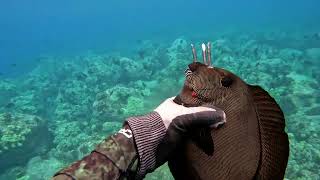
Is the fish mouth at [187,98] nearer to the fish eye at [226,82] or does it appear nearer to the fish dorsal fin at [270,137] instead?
the fish eye at [226,82]

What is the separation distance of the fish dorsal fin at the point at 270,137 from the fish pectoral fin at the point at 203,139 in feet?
0.77

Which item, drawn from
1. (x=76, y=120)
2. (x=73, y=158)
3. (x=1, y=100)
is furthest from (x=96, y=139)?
(x=1, y=100)

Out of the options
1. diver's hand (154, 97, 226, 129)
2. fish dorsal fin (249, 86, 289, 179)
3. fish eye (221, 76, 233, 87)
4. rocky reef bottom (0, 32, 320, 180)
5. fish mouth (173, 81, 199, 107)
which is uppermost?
fish eye (221, 76, 233, 87)

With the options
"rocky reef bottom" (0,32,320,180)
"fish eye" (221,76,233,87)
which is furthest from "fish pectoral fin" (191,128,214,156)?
"rocky reef bottom" (0,32,320,180)

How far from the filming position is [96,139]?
37.4 feet

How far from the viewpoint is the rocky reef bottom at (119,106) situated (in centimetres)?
1087

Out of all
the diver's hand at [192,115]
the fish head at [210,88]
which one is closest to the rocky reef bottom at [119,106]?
the fish head at [210,88]

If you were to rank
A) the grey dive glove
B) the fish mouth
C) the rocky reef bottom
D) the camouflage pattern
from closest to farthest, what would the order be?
the camouflage pattern, the grey dive glove, the fish mouth, the rocky reef bottom

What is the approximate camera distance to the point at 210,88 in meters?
1.62

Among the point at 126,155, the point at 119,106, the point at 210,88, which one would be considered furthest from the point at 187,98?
the point at 119,106

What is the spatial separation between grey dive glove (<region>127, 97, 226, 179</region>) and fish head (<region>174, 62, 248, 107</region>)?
7cm

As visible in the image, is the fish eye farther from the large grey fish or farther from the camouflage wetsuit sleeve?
the camouflage wetsuit sleeve

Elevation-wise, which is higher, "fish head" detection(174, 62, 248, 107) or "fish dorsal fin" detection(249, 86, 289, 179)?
"fish head" detection(174, 62, 248, 107)

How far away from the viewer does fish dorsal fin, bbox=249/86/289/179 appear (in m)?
1.57
